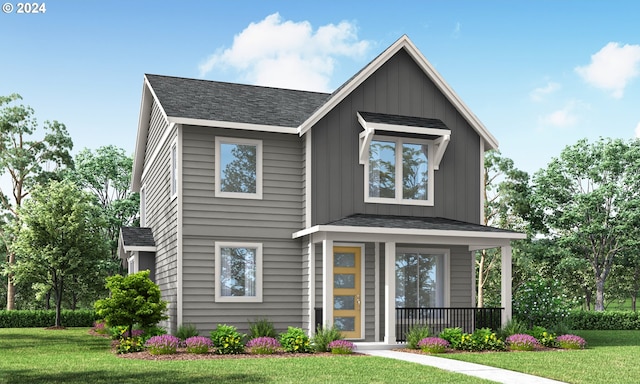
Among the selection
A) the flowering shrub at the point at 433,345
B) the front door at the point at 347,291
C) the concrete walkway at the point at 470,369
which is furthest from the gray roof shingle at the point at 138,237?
the flowering shrub at the point at 433,345

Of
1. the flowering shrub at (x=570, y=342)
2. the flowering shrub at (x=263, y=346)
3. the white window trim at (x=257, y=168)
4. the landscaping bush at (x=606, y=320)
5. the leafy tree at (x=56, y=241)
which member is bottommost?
the landscaping bush at (x=606, y=320)

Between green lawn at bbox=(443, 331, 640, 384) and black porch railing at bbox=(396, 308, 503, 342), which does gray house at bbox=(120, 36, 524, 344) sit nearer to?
black porch railing at bbox=(396, 308, 503, 342)

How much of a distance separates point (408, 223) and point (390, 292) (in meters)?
1.96

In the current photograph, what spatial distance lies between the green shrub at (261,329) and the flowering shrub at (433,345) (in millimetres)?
3694

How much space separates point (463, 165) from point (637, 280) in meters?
30.2

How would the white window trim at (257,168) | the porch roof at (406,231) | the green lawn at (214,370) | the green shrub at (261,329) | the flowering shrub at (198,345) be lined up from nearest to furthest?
the green lawn at (214,370) → the flowering shrub at (198,345) → the porch roof at (406,231) → the green shrub at (261,329) → the white window trim at (257,168)

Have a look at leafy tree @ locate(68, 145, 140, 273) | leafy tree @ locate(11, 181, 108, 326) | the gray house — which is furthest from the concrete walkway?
leafy tree @ locate(68, 145, 140, 273)

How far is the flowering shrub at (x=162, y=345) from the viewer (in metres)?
15.8

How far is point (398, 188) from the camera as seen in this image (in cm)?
1997

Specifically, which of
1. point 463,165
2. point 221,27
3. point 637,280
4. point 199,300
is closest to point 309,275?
point 199,300

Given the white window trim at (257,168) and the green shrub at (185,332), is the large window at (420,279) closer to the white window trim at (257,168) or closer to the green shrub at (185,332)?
the white window trim at (257,168)

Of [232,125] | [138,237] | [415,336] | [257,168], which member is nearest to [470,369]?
[415,336]

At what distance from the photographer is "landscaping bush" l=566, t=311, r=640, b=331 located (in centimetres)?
3092

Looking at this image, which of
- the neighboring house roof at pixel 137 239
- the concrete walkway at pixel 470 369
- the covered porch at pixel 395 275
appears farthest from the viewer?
the neighboring house roof at pixel 137 239
